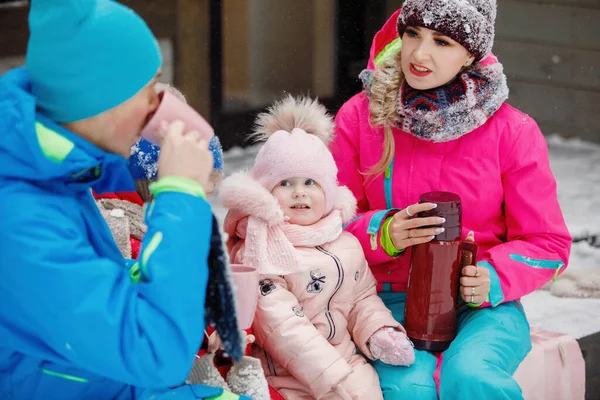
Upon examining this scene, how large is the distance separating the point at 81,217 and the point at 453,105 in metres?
1.23

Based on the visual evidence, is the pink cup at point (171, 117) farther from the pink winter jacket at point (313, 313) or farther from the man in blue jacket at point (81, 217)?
the pink winter jacket at point (313, 313)

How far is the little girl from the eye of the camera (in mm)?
2205

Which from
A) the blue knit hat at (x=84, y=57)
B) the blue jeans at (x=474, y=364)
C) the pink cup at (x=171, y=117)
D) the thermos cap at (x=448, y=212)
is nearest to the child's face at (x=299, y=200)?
the thermos cap at (x=448, y=212)

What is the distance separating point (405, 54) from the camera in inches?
99.3

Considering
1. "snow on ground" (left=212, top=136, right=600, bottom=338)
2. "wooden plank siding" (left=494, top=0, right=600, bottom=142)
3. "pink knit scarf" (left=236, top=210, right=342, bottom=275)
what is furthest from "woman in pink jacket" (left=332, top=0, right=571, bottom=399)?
"wooden plank siding" (left=494, top=0, right=600, bottom=142)

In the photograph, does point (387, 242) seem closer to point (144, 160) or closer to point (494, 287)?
point (494, 287)

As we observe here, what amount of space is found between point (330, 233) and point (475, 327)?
499mm

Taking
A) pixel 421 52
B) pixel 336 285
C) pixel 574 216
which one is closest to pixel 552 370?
pixel 336 285

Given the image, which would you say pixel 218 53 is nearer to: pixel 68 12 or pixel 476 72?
pixel 476 72

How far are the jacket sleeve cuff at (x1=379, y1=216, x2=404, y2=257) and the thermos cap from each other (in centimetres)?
17

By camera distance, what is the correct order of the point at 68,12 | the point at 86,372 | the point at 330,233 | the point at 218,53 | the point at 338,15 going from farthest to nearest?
the point at 338,15 < the point at 218,53 < the point at 330,233 < the point at 86,372 < the point at 68,12

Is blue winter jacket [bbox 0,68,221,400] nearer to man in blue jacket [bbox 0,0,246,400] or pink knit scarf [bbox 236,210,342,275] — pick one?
man in blue jacket [bbox 0,0,246,400]

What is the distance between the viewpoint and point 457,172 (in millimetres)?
2547

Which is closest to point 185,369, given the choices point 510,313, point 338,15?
point 510,313
